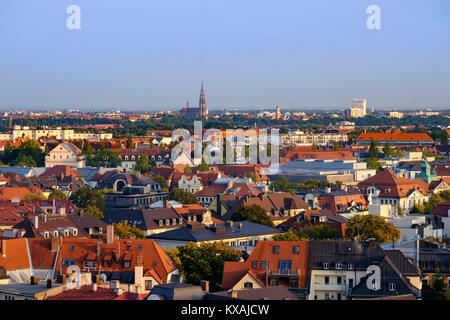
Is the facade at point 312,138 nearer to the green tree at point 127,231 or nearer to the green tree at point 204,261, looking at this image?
the green tree at point 127,231

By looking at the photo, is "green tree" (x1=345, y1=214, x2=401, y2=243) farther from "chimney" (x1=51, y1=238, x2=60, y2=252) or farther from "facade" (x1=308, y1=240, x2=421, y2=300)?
"chimney" (x1=51, y1=238, x2=60, y2=252)

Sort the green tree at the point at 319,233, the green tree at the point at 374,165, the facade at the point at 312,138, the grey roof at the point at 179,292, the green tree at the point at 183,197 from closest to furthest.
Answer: the grey roof at the point at 179,292, the green tree at the point at 319,233, the green tree at the point at 183,197, the green tree at the point at 374,165, the facade at the point at 312,138

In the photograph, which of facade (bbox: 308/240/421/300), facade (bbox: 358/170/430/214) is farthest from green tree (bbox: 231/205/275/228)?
facade (bbox: 358/170/430/214)

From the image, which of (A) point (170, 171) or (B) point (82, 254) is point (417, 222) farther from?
(A) point (170, 171)

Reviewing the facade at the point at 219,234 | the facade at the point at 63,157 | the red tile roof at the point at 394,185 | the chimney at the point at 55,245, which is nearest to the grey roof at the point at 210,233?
the facade at the point at 219,234

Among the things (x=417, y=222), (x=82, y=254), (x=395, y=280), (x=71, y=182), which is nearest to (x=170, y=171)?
(x=71, y=182)

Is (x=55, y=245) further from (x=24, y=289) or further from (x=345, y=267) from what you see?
(x=345, y=267)

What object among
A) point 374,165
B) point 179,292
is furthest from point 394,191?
point 179,292
